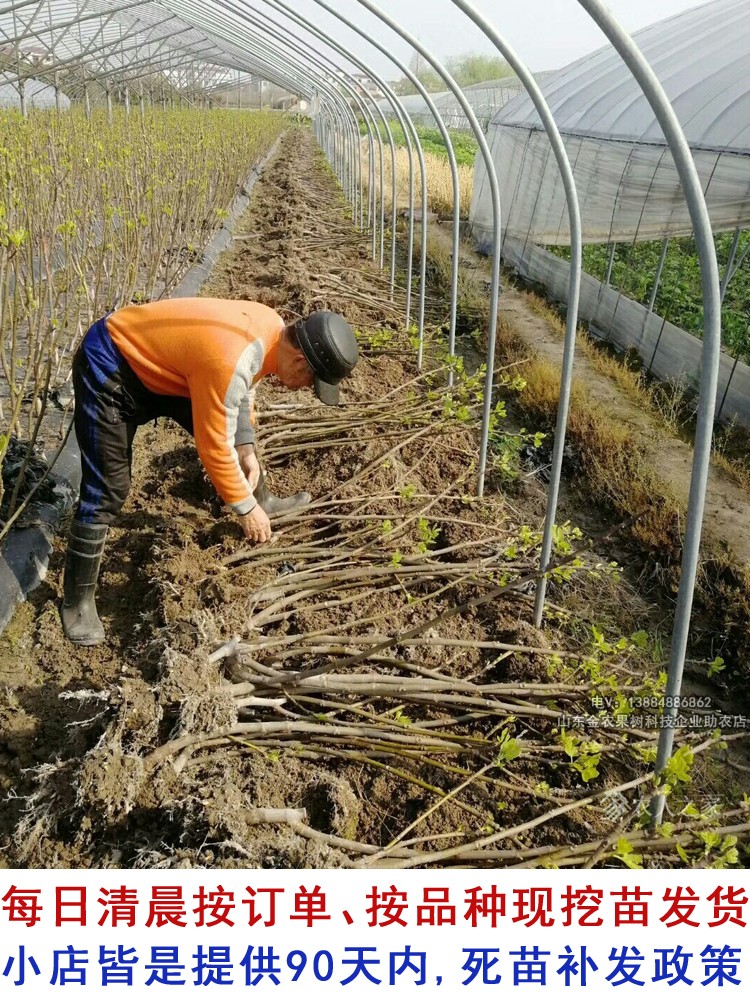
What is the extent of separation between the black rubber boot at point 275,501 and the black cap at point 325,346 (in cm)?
92

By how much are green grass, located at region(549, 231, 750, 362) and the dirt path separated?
79 cm

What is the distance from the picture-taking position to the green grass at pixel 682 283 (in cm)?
605

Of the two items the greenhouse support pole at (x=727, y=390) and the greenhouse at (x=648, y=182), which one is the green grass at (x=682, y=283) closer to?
the greenhouse at (x=648, y=182)

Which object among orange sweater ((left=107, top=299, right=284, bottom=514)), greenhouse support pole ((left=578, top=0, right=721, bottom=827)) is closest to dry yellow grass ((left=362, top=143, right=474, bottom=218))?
orange sweater ((left=107, top=299, right=284, bottom=514))

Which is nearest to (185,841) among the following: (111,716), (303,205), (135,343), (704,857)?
(111,716)

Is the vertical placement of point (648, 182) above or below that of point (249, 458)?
above

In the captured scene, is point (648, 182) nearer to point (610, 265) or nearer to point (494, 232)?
point (610, 265)

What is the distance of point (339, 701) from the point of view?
2525 millimetres

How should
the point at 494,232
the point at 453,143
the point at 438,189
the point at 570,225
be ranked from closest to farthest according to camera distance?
the point at 570,225 < the point at 494,232 < the point at 438,189 < the point at 453,143

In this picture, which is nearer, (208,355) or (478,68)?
(208,355)

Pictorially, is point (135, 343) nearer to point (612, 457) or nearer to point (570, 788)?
point (570, 788)

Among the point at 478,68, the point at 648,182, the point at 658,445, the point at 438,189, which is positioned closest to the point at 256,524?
the point at 658,445

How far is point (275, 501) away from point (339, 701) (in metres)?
1.28

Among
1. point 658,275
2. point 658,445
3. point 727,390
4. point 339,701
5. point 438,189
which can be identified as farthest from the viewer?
point 438,189
